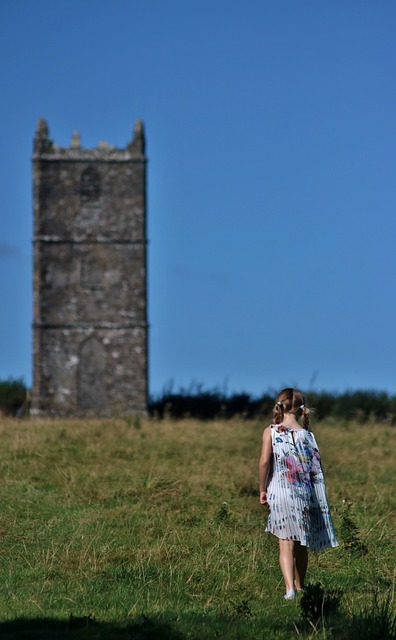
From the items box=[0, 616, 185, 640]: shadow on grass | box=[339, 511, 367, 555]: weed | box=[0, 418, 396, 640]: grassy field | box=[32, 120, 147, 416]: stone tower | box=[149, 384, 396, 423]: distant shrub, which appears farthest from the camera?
box=[32, 120, 147, 416]: stone tower

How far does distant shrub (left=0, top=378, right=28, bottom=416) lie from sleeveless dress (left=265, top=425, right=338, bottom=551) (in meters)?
29.7

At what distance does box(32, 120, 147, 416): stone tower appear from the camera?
137ft

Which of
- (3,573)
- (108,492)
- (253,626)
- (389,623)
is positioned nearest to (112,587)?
(3,573)

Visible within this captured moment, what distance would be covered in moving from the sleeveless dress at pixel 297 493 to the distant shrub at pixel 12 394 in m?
29.7

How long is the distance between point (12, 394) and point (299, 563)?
101 ft

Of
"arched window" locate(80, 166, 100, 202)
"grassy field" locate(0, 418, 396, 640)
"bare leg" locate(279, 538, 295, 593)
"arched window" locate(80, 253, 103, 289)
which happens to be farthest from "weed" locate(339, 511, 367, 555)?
"arched window" locate(80, 166, 100, 202)

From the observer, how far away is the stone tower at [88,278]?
137 ft

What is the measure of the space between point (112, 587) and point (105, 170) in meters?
34.5

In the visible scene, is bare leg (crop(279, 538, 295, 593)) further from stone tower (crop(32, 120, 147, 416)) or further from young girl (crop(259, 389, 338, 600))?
stone tower (crop(32, 120, 147, 416))

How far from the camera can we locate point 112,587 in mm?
9438

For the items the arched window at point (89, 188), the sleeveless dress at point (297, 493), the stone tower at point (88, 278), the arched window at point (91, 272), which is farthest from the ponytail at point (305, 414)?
the arched window at point (89, 188)

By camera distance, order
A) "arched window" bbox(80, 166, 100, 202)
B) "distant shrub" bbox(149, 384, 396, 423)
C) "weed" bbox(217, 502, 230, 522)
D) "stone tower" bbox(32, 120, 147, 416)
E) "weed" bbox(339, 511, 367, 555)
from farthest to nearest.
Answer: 1. "arched window" bbox(80, 166, 100, 202)
2. "stone tower" bbox(32, 120, 147, 416)
3. "distant shrub" bbox(149, 384, 396, 423)
4. "weed" bbox(217, 502, 230, 522)
5. "weed" bbox(339, 511, 367, 555)

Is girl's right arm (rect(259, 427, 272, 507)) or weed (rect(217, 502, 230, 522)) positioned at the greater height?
girl's right arm (rect(259, 427, 272, 507))

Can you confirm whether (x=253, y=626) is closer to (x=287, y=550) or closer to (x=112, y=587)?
(x=287, y=550)
